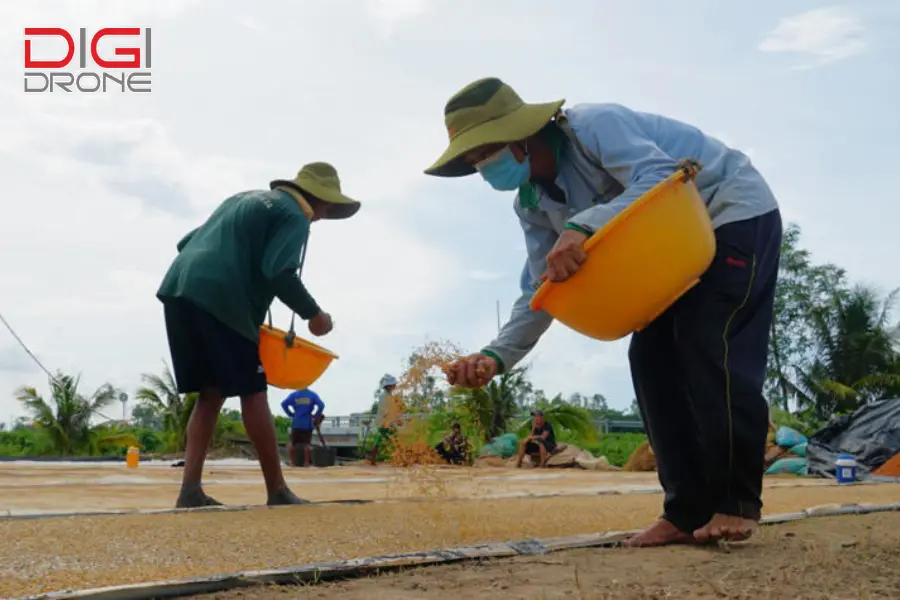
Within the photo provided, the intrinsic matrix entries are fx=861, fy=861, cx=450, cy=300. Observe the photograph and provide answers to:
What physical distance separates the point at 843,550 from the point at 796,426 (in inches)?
724

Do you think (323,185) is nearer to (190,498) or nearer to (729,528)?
(190,498)

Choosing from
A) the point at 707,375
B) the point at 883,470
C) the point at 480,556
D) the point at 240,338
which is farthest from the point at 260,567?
the point at 883,470

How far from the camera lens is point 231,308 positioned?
3.50m

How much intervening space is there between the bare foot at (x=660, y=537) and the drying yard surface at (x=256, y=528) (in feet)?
0.90

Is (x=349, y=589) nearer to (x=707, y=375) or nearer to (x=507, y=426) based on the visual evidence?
(x=707, y=375)

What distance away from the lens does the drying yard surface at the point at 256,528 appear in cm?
196

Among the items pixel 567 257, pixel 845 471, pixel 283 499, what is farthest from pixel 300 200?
pixel 845 471

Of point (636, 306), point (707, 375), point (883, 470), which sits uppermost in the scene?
point (636, 306)

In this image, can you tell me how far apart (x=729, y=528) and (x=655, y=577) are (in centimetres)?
54

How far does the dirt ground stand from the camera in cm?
158

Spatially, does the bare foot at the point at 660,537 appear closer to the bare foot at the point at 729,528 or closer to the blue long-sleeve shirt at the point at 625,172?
the bare foot at the point at 729,528

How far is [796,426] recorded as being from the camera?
62.6ft

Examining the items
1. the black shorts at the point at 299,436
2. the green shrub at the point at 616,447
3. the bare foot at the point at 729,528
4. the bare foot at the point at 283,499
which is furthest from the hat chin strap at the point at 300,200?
the green shrub at the point at 616,447

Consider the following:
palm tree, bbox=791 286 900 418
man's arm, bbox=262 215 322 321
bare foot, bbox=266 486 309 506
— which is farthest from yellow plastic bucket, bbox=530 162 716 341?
palm tree, bbox=791 286 900 418
